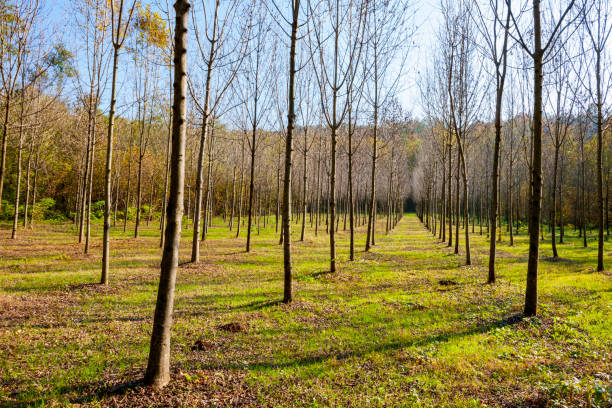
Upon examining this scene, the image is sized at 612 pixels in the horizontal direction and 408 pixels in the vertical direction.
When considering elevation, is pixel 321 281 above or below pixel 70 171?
below

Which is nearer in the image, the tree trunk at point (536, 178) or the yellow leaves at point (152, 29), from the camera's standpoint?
the tree trunk at point (536, 178)

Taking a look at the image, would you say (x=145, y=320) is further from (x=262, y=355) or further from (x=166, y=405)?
(x=166, y=405)

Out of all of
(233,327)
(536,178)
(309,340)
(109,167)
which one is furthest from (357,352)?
(109,167)

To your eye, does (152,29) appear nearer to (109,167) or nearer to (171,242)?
(109,167)

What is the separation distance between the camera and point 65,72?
14.5m

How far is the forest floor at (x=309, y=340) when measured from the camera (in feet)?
11.7

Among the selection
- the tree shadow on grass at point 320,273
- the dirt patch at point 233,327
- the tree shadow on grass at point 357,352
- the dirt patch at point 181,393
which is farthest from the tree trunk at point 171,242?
the tree shadow on grass at point 320,273

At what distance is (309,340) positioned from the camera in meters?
5.31

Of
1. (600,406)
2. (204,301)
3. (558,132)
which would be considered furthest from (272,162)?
(600,406)

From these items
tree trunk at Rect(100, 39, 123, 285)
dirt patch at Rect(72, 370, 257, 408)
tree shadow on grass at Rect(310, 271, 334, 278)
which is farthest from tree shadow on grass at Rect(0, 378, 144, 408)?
tree shadow on grass at Rect(310, 271, 334, 278)

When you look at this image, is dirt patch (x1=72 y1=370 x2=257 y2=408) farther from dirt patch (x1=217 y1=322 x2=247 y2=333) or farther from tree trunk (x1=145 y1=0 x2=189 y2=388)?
dirt patch (x1=217 y1=322 x2=247 y2=333)

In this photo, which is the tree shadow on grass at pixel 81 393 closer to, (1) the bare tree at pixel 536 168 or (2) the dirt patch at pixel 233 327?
(2) the dirt patch at pixel 233 327

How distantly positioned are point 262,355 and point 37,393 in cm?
261

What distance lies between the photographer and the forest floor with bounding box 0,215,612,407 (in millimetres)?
3553
